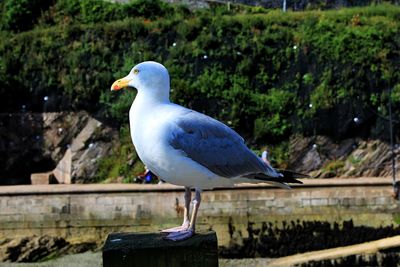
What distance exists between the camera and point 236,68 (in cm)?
2184

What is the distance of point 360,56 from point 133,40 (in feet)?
22.7

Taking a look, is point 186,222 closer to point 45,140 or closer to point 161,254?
point 161,254

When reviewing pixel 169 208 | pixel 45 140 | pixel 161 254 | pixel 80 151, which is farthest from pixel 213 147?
pixel 45 140

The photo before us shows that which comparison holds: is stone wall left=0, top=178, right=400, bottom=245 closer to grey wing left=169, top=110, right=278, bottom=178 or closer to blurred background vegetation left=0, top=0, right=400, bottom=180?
blurred background vegetation left=0, top=0, right=400, bottom=180

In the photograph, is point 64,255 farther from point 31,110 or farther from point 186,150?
point 186,150

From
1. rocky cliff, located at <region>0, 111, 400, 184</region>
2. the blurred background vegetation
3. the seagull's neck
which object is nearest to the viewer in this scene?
the seagull's neck

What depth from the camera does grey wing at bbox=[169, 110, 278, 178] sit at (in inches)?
159

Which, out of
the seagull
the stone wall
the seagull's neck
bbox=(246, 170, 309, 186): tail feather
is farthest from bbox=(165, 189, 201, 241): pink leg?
the stone wall

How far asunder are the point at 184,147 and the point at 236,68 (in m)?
18.0

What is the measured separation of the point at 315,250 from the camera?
15039 millimetres

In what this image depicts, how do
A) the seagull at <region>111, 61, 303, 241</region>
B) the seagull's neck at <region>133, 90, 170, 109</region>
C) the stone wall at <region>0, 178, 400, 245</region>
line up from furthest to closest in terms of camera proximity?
the stone wall at <region>0, 178, 400, 245</region>, the seagull's neck at <region>133, 90, 170, 109</region>, the seagull at <region>111, 61, 303, 241</region>

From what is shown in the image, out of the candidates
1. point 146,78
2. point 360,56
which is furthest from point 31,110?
point 146,78

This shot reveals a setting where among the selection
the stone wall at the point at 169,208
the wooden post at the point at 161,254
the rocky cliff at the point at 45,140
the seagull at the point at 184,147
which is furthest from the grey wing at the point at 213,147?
the rocky cliff at the point at 45,140

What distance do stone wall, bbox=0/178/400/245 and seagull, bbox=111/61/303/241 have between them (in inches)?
458
